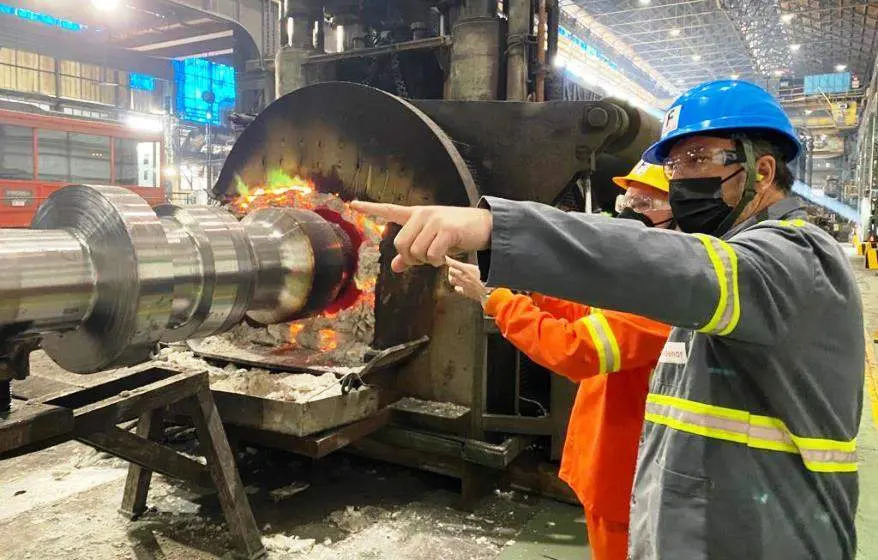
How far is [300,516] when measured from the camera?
3.06 m

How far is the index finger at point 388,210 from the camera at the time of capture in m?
1.11

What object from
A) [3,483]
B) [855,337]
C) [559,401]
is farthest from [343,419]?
[855,337]

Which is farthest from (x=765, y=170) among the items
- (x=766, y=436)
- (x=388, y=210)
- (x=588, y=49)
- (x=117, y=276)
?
(x=588, y=49)

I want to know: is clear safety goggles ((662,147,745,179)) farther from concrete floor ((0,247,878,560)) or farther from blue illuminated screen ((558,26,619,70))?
blue illuminated screen ((558,26,619,70))

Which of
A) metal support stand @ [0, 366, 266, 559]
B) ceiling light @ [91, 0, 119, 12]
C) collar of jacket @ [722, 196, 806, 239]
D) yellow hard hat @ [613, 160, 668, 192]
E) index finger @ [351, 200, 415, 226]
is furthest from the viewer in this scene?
ceiling light @ [91, 0, 119, 12]

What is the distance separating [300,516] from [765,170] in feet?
8.30

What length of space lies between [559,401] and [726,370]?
207 cm

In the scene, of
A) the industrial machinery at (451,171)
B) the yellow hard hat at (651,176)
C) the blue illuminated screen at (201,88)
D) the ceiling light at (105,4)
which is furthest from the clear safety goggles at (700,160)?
the blue illuminated screen at (201,88)

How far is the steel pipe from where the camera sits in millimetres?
1978

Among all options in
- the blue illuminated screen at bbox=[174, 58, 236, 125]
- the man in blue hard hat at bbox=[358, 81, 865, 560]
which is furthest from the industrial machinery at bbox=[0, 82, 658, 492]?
the blue illuminated screen at bbox=[174, 58, 236, 125]

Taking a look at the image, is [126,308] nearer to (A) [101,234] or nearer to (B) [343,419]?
(A) [101,234]

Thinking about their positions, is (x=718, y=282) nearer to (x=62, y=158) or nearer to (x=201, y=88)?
(x=62, y=158)

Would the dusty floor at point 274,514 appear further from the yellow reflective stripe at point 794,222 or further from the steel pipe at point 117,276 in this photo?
the yellow reflective stripe at point 794,222

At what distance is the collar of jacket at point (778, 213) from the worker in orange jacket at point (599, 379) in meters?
0.64
